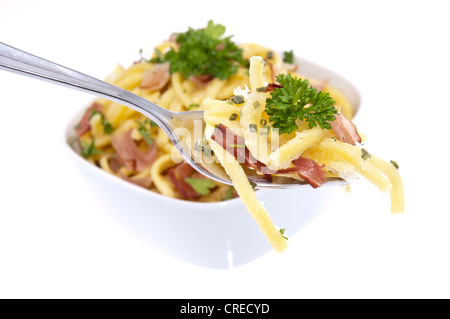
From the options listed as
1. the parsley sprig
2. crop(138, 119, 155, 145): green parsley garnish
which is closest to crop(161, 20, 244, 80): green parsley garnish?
crop(138, 119, 155, 145): green parsley garnish

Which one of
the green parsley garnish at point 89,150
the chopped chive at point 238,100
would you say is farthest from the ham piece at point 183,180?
the chopped chive at point 238,100

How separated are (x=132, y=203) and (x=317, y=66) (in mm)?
2143

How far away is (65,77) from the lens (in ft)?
7.93

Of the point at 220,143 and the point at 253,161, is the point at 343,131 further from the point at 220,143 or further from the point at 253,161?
the point at 220,143

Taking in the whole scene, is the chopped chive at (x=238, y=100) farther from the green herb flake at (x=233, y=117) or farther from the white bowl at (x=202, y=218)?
the white bowl at (x=202, y=218)

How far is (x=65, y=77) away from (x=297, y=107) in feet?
3.86

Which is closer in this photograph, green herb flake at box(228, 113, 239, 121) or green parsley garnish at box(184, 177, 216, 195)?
green herb flake at box(228, 113, 239, 121)

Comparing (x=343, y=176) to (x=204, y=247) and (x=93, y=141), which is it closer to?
(x=204, y=247)

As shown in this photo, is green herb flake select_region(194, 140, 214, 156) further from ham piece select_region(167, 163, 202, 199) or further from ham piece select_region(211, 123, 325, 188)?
ham piece select_region(167, 163, 202, 199)

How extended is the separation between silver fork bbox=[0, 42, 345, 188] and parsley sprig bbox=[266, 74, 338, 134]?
1.13ft

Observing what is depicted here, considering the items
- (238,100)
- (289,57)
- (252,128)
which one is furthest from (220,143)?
(289,57)

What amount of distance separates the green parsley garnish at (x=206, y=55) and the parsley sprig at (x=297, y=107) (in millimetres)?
1481

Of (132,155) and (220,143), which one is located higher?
(132,155)

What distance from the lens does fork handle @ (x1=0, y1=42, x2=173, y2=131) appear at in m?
2.25
